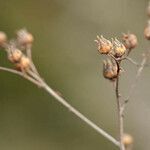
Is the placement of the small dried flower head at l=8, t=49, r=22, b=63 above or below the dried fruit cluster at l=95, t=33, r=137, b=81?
above

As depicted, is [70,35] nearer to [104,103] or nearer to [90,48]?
[90,48]

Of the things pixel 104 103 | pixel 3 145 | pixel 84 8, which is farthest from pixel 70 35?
pixel 3 145

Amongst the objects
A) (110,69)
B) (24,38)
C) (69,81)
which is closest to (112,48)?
(110,69)

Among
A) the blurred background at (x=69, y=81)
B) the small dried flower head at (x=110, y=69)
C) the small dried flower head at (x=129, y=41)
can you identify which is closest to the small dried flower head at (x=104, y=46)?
the small dried flower head at (x=110, y=69)

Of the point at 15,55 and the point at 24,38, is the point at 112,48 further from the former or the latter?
the point at 24,38

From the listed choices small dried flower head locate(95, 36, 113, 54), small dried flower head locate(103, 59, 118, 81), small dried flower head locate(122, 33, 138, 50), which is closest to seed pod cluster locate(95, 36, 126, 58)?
small dried flower head locate(95, 36, 113, 54)

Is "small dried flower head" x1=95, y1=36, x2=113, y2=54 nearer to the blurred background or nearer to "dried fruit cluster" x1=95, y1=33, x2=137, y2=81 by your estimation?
"dried fruit cluster" x1=95, y1=33, x2=137, y2=81

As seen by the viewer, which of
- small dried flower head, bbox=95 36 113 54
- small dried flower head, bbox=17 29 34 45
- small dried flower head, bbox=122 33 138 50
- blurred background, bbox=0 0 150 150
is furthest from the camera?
blurred background, bbox=0 0 150 150

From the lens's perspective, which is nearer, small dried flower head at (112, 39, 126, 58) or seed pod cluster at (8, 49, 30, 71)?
small dried flower head at (112, 39, 126, 58)
